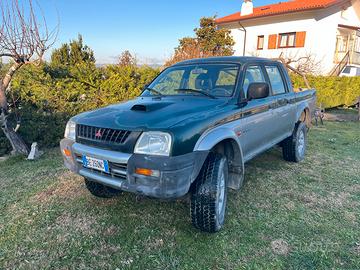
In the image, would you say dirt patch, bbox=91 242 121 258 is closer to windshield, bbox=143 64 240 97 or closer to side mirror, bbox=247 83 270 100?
windshield, bbox=143 64 240 97

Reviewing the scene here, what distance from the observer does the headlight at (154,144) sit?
7.57 feet

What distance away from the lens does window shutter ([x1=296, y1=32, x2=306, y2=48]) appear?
63.3 feet

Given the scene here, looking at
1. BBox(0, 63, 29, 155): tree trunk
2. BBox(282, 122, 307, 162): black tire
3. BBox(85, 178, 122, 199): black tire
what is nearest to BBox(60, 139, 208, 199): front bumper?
BBox(85, 178, 122, 199): black tire

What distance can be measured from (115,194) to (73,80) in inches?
149

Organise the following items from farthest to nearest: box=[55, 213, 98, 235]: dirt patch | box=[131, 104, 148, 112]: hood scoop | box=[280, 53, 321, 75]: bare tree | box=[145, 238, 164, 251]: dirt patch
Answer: box=[280, 53, 321, 75]: bare tree
box=[55, 213, 98, 235]: dirt patch
box=[131, 104, 148, 112]: hood scoop
box=[145, 238, 164, 251]: dirt patch

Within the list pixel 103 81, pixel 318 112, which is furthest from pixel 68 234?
pixel 318 112

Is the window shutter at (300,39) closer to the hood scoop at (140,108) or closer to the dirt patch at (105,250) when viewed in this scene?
the hood scoop at (140,108)

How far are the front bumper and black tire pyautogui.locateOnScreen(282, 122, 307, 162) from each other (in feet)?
10.00

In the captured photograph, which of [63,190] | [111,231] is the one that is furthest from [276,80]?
[63,190]

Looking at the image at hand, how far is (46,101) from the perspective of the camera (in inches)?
229

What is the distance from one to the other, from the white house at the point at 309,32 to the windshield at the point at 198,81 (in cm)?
1637

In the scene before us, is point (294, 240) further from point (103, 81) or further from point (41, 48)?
point (103, 81)

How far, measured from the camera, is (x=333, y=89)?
12.9 meters

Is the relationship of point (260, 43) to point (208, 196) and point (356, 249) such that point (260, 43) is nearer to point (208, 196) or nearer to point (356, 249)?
point (356, 249)
